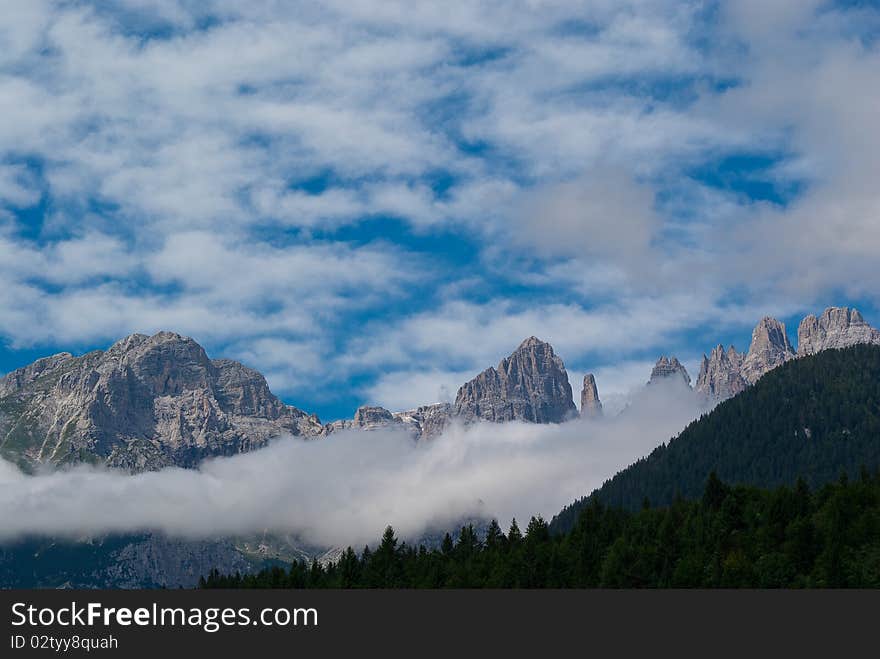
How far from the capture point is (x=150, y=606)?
76125 millimetres

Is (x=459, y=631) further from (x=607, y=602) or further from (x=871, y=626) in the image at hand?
(x=871, y=626)

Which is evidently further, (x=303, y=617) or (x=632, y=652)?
(x=303, y=617)

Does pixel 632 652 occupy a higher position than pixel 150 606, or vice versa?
pixel 150 606

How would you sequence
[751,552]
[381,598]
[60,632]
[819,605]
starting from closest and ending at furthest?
1. [60,632]
2. [381,598]
3. [819,605]
4. [751,552]

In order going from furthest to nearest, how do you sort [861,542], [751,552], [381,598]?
[751,552] < [861,542] < [381,598]

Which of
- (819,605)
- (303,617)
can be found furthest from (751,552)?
(303,617)

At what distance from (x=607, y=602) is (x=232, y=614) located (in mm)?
35136

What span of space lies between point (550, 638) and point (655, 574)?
387ft

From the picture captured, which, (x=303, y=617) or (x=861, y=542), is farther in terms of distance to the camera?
(x=861, y=542)

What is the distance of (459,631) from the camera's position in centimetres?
8512

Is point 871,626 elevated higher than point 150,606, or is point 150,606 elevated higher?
point 150,606

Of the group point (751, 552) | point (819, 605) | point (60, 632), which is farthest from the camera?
point (751, 552)

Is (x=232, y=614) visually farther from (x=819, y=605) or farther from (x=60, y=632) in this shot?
(x=819, y=605)

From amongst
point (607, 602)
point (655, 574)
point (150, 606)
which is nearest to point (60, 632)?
point (150, 606)
